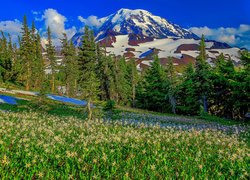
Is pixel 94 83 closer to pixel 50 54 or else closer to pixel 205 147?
pixel 205 147

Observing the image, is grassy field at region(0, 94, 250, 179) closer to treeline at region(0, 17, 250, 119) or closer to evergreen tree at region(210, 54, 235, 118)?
treeline at region(0, 17, 250, 119)

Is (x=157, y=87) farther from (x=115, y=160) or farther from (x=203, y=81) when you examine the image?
(x=115, y=160)

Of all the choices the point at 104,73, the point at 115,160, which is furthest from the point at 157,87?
the point at 115,160

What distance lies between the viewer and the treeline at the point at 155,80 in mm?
42781

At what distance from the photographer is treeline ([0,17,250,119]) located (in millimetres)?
42781

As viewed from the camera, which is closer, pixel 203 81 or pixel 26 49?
pixel 203 81

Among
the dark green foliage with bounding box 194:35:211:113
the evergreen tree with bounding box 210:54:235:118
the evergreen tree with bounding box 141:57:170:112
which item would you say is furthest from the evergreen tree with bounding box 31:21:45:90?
the evergreen tree with bounding box 210:54:235:118

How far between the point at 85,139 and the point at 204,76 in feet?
151

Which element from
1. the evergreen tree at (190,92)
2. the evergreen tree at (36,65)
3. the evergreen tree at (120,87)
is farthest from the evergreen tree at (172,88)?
the evergreen tree at (36,65)

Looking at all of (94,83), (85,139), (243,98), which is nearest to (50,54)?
(243,98)

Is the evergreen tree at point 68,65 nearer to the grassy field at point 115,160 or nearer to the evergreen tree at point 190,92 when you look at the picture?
the evergreen tree at point 190,92

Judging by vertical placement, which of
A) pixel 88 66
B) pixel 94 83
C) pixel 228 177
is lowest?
pixel 228 177

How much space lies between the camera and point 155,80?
7025cm

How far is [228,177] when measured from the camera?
26.5 feet
